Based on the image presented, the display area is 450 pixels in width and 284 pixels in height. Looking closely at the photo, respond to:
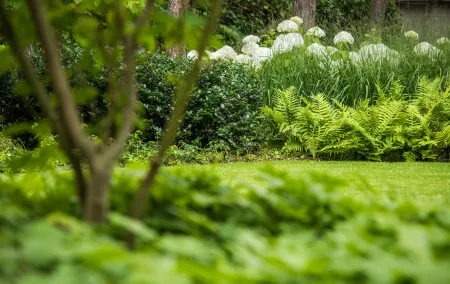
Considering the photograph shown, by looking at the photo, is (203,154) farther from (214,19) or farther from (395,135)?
(214,19)

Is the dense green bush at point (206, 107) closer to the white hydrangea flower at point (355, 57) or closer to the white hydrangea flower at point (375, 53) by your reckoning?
the white hydrangea flower at point (355, 57)

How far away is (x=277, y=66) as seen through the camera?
10656 mm

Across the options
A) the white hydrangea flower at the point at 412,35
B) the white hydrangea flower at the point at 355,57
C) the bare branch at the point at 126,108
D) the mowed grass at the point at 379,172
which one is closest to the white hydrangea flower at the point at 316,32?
the white hydrangea flower at the point at 412,35

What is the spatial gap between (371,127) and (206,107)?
8.19 ft

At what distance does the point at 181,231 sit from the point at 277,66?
9.18m

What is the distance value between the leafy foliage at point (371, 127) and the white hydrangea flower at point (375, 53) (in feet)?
3.94

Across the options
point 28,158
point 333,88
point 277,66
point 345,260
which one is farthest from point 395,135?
point 345,260

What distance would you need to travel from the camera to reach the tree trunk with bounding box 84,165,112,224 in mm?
1513

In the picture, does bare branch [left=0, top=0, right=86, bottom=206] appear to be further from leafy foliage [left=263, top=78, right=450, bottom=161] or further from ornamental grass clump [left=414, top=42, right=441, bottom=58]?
ornamental grass clump [left=414, top=42, right=441, bottom=58]

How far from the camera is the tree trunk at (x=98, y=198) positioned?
4.96ft

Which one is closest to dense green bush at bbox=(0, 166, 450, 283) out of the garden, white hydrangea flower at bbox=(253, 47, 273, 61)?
the garden

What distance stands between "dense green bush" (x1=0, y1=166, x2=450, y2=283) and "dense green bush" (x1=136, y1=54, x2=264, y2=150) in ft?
23.2

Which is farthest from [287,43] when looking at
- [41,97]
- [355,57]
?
[41,97]

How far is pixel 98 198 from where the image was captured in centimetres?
151
